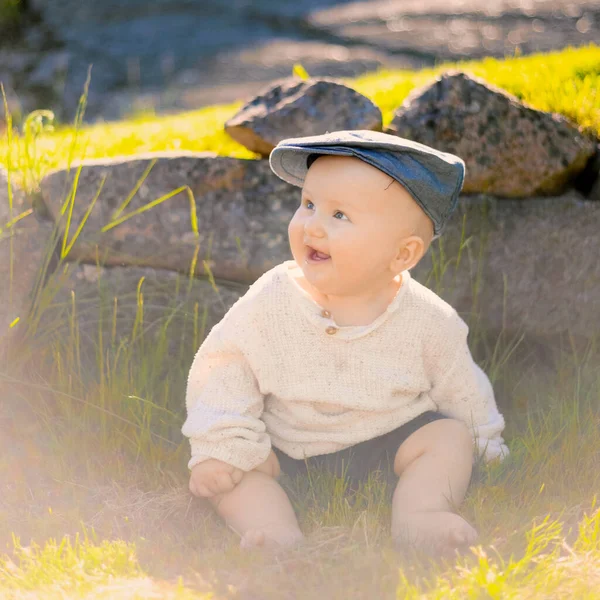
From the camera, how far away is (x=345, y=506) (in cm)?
257

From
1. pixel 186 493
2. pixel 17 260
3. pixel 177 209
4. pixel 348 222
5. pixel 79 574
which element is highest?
pixel 348 222

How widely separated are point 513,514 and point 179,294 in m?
1.48

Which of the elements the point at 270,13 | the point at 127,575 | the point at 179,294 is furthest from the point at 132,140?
the point at 270,13

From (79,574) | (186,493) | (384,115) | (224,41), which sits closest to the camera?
(79,574)

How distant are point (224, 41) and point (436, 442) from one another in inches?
Result: 323

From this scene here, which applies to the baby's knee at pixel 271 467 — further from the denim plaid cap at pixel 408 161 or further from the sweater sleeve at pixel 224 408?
the denim plaid cap at pixel 408 161

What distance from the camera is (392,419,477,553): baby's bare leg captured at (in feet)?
7.75

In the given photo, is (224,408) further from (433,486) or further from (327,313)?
(433,486)

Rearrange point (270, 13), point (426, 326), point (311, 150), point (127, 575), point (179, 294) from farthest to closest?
point (270, 13) < point (179, 294) < point (426, 326) < point (311, 150) < point (127, 575)

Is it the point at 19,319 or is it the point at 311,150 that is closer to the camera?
the point at 311,150

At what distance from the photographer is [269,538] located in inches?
94.1

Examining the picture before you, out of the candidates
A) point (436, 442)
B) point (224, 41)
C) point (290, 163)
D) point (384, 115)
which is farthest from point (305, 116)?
point (224, 41)

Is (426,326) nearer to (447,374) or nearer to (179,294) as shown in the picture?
(447,374)

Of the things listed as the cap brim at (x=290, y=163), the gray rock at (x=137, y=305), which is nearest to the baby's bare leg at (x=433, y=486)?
the cap brim at (x=290, y=163)
